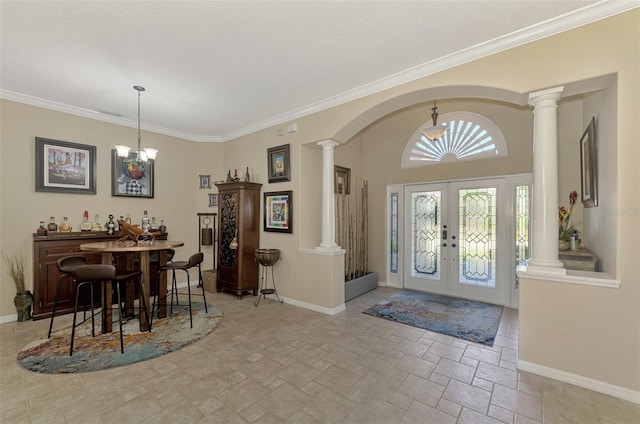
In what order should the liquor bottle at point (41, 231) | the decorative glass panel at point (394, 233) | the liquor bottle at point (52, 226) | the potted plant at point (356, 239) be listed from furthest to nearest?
the decorative glass panel at point (394, 233) → the potted plant at point (356, 239) → the liquor bottle at point (52, 226) → the liquor bottle at point (41, 231)

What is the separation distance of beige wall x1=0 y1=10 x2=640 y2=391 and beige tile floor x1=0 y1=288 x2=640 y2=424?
422 millimetres

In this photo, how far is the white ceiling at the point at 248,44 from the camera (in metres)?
2.19

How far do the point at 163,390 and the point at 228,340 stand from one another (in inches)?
36.0

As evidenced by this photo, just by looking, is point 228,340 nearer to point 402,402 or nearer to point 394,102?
point 402,402

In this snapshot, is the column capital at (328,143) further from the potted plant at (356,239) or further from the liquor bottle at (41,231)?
the liquor bottle at (41,231)

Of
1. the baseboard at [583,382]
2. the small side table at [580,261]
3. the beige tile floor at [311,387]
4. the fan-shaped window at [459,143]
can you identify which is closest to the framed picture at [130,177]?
the beige tile floor at [311,387]

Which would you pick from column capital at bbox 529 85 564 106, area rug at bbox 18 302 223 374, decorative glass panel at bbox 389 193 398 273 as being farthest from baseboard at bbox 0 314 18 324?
column capital at bbox 529 85 564 106

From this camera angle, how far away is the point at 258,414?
1970 mm

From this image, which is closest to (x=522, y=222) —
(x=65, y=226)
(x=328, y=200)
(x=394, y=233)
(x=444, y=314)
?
(x=444, y=314)

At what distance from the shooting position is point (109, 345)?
2.94 m

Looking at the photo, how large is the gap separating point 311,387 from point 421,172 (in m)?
4.13

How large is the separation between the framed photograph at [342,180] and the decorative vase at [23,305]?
4.73 metres

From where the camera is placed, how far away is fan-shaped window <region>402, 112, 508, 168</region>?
4504 mm

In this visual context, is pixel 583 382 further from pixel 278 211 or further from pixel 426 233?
pixel 278 211
